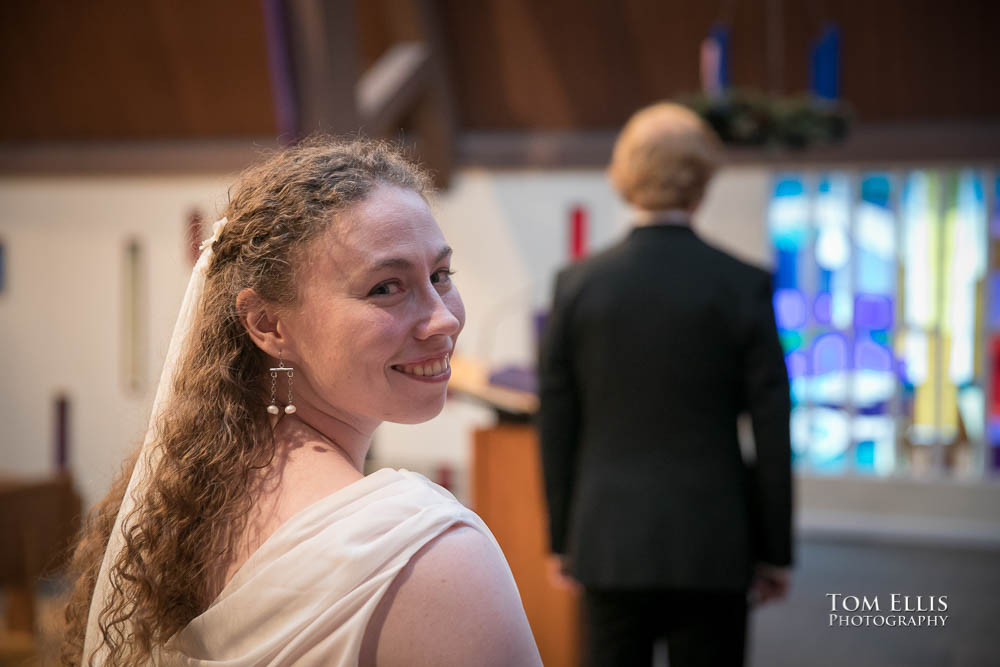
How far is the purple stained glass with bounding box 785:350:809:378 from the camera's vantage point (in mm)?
6555

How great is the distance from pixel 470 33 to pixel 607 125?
3.51 ft

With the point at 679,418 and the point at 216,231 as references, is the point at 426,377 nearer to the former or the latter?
the point at 216,231

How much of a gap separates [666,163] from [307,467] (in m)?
1.39

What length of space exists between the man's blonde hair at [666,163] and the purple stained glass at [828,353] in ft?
15.2

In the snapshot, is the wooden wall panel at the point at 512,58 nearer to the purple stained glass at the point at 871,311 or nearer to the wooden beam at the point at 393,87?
the wooden beam at the point at 393,87

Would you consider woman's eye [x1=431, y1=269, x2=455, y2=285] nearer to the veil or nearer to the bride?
the bride

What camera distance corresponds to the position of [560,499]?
2.35 metres

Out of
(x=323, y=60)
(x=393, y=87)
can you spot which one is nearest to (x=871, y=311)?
(x=393, y=87)

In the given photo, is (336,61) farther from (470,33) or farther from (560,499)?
(560,499)

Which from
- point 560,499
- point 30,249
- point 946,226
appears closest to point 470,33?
point 946,226

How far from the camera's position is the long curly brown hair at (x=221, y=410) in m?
1.04

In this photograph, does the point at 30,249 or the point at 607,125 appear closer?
the point at 607,125

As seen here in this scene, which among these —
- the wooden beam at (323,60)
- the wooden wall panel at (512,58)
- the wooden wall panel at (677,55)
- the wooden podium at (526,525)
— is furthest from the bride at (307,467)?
the wooden wall panel at (677,55)

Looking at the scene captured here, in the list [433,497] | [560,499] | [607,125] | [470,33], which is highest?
[470,33]
